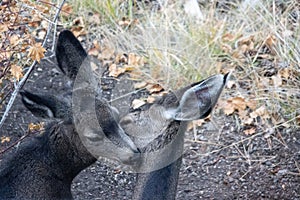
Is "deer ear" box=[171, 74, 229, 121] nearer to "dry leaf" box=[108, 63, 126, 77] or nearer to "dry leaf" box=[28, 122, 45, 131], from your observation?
"dry leaf" box=[28, 122, 45, 131]

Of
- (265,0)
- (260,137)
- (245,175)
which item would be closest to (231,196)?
(245,175)

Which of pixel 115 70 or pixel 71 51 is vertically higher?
pixel 71 51

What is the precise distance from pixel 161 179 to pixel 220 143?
2.18 metres

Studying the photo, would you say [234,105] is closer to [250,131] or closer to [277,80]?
[250,131]

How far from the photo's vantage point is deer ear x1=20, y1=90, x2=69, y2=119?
17.1ft

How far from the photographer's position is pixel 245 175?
22.5 ft

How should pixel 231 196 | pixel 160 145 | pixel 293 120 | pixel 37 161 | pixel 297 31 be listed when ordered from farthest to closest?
pixel 297 31 → pixel 293 120 → pixel 231 196 → pixel 37 161 → pixel 160 145

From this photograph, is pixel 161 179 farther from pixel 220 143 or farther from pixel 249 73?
pixel 249 73

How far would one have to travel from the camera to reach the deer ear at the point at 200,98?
15.7 ft

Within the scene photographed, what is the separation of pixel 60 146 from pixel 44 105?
0.41 m

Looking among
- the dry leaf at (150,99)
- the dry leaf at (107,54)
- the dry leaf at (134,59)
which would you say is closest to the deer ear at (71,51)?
the dry leaf at (150,99)

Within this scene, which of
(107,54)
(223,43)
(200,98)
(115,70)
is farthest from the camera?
(107,54)

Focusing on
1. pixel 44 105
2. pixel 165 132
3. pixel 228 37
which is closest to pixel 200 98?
pixel 165 132

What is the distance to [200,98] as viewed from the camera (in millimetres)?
4793
